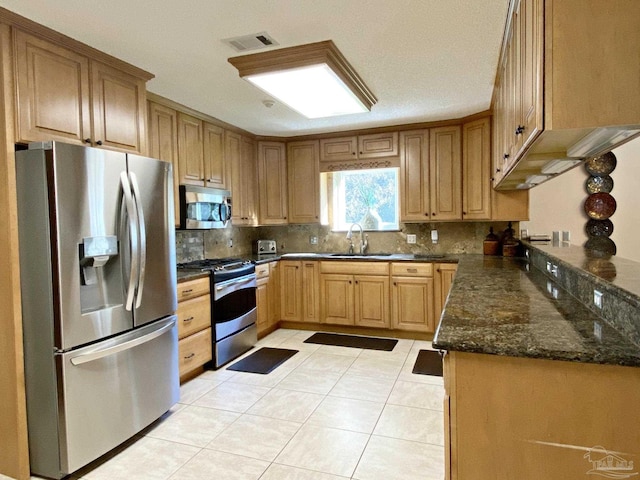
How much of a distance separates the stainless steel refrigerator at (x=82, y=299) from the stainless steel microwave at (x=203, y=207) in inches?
41.7

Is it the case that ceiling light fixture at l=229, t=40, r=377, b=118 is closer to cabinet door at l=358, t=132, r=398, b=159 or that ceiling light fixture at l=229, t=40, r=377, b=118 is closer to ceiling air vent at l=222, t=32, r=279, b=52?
ceiling air vent at l=222, t=32, r=279, b=52

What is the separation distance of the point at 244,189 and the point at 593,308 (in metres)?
3.64

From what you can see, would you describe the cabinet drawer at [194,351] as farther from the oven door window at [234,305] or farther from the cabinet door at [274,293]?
the cabinet door at [274,293]

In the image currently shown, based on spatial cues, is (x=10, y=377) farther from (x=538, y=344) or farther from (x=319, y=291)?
(x=319, y=291)

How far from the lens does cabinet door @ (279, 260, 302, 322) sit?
4699 mm

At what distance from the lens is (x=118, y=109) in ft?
8.41

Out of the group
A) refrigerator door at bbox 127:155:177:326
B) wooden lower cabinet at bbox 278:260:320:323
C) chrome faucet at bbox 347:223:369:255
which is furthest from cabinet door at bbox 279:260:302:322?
refrigerator door at bbox 127:155:177:326

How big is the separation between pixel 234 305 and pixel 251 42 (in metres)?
2.29

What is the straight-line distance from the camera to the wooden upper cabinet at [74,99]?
202cm

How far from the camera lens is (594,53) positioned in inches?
49.6

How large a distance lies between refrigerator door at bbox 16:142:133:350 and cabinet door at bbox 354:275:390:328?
9.10ft

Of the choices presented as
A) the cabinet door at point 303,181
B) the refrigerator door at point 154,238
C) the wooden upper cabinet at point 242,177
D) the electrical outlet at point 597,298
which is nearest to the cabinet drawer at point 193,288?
the refrigerator door at point 154,238

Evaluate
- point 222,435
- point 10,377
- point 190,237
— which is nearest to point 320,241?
point 190,237

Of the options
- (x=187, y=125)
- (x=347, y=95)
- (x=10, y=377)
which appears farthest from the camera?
(x=187, y=125)
